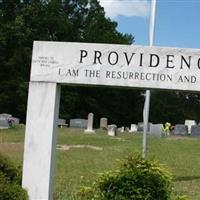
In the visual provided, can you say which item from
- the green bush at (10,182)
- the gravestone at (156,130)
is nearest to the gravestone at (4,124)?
the gravestone at (156,130)

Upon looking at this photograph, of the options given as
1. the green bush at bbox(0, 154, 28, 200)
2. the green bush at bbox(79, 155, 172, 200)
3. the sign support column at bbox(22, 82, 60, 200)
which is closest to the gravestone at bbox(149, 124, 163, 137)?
the green bush at bbox(0, 154, 28, 200)

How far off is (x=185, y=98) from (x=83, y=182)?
226ft

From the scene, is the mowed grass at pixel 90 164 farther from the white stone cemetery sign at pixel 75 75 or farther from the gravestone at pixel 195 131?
the gravestone at pixel 195 131

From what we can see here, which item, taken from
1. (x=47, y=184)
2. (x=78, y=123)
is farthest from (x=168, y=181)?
(x=78, y=123)

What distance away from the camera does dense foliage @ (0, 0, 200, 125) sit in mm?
58656

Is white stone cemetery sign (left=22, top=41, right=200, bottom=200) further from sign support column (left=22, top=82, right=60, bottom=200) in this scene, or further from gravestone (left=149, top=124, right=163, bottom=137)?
gravestone (left=149, top=124, right=163, bottom=137)

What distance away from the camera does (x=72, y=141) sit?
24797mm

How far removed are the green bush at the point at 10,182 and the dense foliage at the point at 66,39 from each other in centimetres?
4915

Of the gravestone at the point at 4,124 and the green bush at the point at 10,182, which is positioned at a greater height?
the gravestone at the point at 4,124

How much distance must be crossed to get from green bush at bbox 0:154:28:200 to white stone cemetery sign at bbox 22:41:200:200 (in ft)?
0.78

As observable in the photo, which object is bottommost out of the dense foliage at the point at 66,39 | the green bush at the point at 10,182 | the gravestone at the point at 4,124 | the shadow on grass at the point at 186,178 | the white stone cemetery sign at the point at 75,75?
the shadow on grass at the point at 186,178

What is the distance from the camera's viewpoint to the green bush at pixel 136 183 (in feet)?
22.8

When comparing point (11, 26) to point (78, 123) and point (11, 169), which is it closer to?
point (78, 123)

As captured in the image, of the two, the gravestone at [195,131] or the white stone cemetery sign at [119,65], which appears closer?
the white stone cemetery sign at [119,65]
